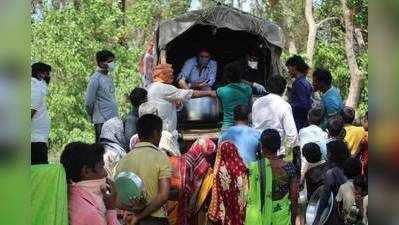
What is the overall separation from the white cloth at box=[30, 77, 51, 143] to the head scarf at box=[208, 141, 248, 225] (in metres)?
1.75

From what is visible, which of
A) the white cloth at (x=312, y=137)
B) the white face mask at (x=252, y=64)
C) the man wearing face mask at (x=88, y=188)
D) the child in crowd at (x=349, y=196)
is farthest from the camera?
the white face mask at (x=252, y=64)

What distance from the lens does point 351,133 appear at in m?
7.96

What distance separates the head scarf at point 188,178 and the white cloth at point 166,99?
4.97ft

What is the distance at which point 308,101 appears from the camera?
8.83 m

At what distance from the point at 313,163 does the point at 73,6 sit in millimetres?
11066

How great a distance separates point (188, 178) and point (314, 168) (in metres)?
1.16

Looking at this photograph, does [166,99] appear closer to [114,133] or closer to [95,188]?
[114,133]

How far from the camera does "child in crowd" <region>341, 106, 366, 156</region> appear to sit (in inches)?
310

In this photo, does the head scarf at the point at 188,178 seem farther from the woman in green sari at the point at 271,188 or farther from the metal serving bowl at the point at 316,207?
the metal serving bowl at the point at 316,207

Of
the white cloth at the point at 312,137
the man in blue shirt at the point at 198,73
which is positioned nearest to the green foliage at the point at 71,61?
the man in blue shirt at the point at 198,73

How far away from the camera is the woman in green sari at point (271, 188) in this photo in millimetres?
5859

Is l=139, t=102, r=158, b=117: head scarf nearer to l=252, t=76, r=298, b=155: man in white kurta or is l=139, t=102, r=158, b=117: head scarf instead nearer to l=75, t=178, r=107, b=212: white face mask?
l=252, t=76, r=298, b=155: man in white kurta
